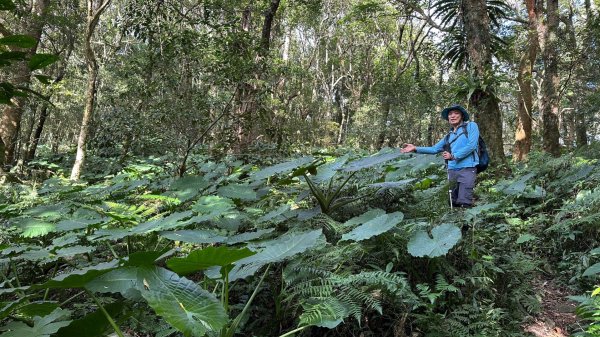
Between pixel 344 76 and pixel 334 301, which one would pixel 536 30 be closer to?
pixel 334 301

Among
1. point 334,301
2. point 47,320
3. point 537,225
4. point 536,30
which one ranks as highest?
point 536,30

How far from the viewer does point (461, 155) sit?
419 cm

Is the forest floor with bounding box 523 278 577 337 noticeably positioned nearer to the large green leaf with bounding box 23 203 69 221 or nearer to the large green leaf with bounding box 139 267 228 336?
the large green leaf with bounding box 139 267 228 336

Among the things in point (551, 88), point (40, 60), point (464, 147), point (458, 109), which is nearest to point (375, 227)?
point (40, 60)

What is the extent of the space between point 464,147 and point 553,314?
1751 millimetres

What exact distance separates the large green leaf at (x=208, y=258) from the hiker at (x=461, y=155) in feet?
9.70

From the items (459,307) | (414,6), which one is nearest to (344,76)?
(414,6)

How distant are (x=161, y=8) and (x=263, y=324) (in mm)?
6251

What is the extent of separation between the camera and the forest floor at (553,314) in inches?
109

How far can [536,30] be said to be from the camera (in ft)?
34.1

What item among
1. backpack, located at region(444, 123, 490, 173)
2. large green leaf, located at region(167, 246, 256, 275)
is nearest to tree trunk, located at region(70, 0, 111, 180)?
backpack, located at region(444, 123, 490, 173)

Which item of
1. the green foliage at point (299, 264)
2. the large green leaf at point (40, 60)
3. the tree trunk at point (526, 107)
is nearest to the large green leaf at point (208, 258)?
the green foliage at point (299, 264)

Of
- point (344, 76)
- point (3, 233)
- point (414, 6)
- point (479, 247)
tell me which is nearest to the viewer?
point (479, 247)

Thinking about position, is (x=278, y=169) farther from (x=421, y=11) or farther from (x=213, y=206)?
(x=421, y=11)
